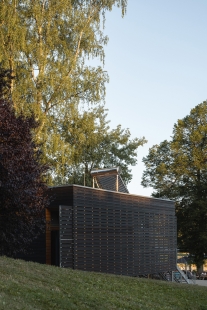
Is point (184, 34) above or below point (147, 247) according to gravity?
above

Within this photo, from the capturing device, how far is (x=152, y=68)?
25.5m

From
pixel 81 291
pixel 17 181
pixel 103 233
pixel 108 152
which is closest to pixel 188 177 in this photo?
pixel 108 152

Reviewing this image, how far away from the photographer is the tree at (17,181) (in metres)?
13.4

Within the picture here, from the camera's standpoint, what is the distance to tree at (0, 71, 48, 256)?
13398 mm

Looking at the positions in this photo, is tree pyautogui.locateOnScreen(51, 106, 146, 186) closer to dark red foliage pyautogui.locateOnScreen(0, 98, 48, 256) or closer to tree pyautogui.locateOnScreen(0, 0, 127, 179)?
tree pyautogui.locateOnScreen(0, 0, 127, 179)

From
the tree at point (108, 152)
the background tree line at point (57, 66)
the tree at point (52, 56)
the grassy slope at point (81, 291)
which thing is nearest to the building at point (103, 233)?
the background tree line at point (57, 66)

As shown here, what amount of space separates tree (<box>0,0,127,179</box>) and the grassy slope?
6.92 metres

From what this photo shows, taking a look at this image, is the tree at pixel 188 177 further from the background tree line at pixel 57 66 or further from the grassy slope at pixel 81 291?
the grassy slope at pixel 81 291

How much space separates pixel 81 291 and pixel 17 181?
9.75 feet

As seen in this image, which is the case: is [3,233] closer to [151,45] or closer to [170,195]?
[151,45]

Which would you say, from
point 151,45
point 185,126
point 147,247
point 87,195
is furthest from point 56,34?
point 185,126

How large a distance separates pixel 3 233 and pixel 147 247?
33.0 ft

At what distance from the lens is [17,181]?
1352 centimetres

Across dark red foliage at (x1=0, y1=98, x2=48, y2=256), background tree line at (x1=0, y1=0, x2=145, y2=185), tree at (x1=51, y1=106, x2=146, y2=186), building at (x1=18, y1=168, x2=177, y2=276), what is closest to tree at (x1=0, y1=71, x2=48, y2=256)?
dark red foliage at (x1=0, y1=98, x2=48, y2=256)
